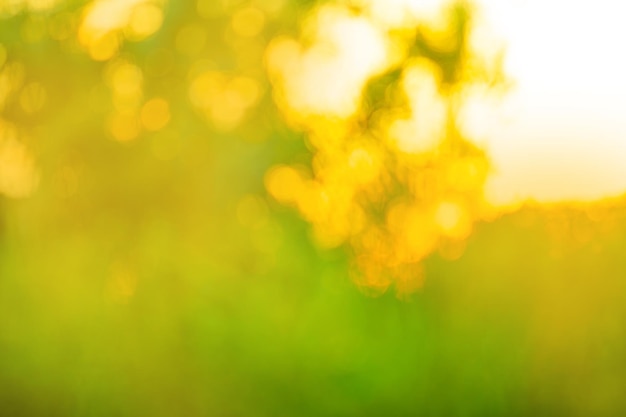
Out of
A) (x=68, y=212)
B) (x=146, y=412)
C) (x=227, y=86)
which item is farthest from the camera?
(x=227, y=86)

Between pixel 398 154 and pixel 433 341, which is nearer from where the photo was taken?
pixel 433 341

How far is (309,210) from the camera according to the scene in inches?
252

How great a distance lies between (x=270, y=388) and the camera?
5.91 meters

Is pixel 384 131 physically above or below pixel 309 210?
above

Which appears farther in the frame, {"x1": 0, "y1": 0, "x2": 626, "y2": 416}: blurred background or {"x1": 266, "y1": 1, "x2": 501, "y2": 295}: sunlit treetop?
{"x1": 266, "y1": 1, "x2": 501, "y2": 295}: sunlit treetop

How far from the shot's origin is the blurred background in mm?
5883

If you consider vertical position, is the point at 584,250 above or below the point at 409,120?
below

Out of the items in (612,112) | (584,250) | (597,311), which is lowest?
(597,311)

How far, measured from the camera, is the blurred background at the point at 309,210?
19.3 ft

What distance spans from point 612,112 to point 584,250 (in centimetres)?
119

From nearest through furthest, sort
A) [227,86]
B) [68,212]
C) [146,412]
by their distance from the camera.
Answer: [146,412], [68,212], [227,86]

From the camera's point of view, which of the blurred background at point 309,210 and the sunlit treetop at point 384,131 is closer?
the blurred background at point 309,210

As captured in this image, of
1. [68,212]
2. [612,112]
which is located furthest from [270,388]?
[612,112]

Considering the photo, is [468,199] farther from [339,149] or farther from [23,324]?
[23,324]
